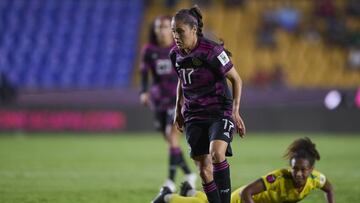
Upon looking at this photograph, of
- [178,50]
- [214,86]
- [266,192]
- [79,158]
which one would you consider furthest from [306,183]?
[79,158]

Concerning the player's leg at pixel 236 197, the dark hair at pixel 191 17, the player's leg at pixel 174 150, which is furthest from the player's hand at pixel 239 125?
the player's leg at pixel 174 150

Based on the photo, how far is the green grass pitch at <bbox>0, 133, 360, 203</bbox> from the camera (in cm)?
926

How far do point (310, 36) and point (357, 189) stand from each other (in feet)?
52.6

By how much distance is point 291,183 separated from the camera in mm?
7215

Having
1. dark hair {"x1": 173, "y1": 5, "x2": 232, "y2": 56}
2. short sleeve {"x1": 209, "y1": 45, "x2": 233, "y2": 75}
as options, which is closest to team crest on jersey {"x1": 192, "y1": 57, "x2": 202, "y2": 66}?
short sleeve {"x1": 209, "y1": 45, "x2": 233, "y2": 75}

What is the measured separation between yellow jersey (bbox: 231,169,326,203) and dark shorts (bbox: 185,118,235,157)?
0.47 metres

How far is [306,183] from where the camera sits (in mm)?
7184

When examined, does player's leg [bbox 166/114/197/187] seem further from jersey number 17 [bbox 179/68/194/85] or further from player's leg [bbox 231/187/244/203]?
jersey number 17 [bbox 179/68/194/85]

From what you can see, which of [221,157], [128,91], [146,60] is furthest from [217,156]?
[128,91]

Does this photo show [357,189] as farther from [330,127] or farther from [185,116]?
[330,127]

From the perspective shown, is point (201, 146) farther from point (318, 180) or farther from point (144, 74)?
point (144, 74)

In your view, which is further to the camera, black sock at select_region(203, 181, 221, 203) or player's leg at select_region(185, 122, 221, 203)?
player's leg at select_region(185, 122, 221, 203)

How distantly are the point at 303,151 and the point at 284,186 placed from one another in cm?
42

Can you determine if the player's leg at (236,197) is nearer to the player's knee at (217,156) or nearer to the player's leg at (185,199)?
the player's leg at (185,199)
